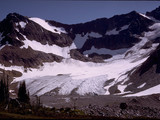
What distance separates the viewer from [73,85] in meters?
157

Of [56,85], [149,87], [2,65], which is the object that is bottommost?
[149,87]

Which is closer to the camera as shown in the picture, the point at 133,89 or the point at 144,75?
the point at 133,89

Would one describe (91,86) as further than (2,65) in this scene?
No

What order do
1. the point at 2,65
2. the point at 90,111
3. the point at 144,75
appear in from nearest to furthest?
the point at 90,111
the point at 144,75
the point at 2,65

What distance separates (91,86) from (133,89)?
28210 millimetres

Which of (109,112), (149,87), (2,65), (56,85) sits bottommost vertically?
(109,112)

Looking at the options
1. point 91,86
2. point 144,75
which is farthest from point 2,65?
point 144,75

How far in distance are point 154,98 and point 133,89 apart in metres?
28.8

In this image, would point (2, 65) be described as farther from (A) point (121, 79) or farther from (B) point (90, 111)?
(B) point (90, 111)

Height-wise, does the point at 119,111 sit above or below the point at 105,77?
below

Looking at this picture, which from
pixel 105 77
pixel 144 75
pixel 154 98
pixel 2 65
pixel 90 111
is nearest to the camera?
pixel 90 111

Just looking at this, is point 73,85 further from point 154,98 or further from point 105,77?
point 154,98

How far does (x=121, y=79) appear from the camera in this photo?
152500 millimetres

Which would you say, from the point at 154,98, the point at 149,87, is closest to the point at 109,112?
the point at 154,98
